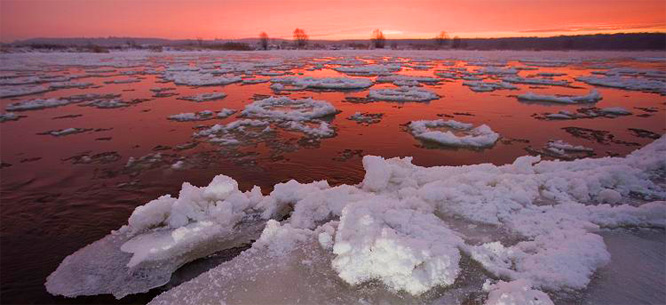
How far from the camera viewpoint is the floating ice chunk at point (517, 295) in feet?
7.23

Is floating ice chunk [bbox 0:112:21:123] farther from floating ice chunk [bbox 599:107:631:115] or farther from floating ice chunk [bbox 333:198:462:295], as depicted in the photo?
floating ice chunk [bbox 599:107:631:115]

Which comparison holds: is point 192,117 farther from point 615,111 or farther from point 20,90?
point 615,111

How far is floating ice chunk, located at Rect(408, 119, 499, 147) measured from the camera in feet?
21.5

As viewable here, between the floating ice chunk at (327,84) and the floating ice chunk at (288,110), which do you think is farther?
the floating ice chunk at (327,84)

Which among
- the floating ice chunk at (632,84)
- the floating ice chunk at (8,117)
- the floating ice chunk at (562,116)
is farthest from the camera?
the floating ice chunk at (632,84)

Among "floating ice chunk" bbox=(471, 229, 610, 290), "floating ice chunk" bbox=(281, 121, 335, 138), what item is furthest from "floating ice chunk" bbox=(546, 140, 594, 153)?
"floating ice chunk" bbox=(281, 121, 335, 138)

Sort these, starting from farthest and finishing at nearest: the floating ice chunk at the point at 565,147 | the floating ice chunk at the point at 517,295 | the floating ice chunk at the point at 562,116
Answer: the floating ice chunk at the point at 562,116 < the floating ice chunk at the point at 565,147 < the floating ice chunk at the point at 517,295

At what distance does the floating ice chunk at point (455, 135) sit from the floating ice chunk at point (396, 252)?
12.5ft

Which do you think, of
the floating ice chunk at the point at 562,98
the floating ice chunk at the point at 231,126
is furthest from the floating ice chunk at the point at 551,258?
the floating ice chunk at the point at 562,98

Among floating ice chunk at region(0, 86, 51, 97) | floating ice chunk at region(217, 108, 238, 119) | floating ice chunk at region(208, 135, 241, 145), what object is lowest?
floating ice chunk at region(208, 135, 241, 145)

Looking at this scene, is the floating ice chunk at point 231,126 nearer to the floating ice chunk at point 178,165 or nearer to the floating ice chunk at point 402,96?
the floating ice chunk at point 178,165

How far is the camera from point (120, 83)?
14.8m

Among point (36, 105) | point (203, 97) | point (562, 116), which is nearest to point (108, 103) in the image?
point (36, 105)

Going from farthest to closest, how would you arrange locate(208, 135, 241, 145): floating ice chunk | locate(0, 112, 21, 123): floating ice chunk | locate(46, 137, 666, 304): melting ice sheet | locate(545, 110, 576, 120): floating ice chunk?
locate(545, 110, 576, 120): floating ice chunk < locate(0, 112, 21, 123): floating ice chunk < locate(208, 135, 241, 145): floating ice chunk < locate(46, 137, 666, 304): melting ice sheet
